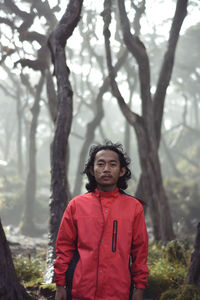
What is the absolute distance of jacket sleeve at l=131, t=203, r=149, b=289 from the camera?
267 cm

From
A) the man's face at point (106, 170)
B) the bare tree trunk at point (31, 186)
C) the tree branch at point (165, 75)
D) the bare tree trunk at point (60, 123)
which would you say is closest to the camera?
the man's face at point (106, 170)

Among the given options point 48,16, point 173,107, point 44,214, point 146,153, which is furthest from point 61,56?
point 173,107

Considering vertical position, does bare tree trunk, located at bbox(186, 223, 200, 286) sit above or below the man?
below

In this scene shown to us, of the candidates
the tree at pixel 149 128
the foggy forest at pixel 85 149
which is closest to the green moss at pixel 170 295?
the foggy forest at pixel 85 149

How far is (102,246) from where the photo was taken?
8.58 feet

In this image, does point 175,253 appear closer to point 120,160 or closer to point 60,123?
point 60,123

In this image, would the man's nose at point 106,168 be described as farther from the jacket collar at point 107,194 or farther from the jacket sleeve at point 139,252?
the jacket sleeve at point 139,252

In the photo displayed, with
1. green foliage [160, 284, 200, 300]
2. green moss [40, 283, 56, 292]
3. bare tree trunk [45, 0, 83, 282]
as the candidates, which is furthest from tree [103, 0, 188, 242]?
green moss [40, 283, 56, 292]

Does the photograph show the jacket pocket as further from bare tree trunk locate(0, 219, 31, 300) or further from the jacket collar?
bare tree trunk locate(0, 219, 31, 300)

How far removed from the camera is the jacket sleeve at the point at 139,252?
2670 millimetres

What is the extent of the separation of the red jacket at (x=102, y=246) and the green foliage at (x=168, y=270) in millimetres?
2154

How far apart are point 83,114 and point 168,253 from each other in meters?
34.7

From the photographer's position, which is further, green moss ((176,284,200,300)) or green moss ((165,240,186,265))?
green moss ((165,240,186,265))

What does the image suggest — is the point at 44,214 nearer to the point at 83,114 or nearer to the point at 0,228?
the point at 0,228
